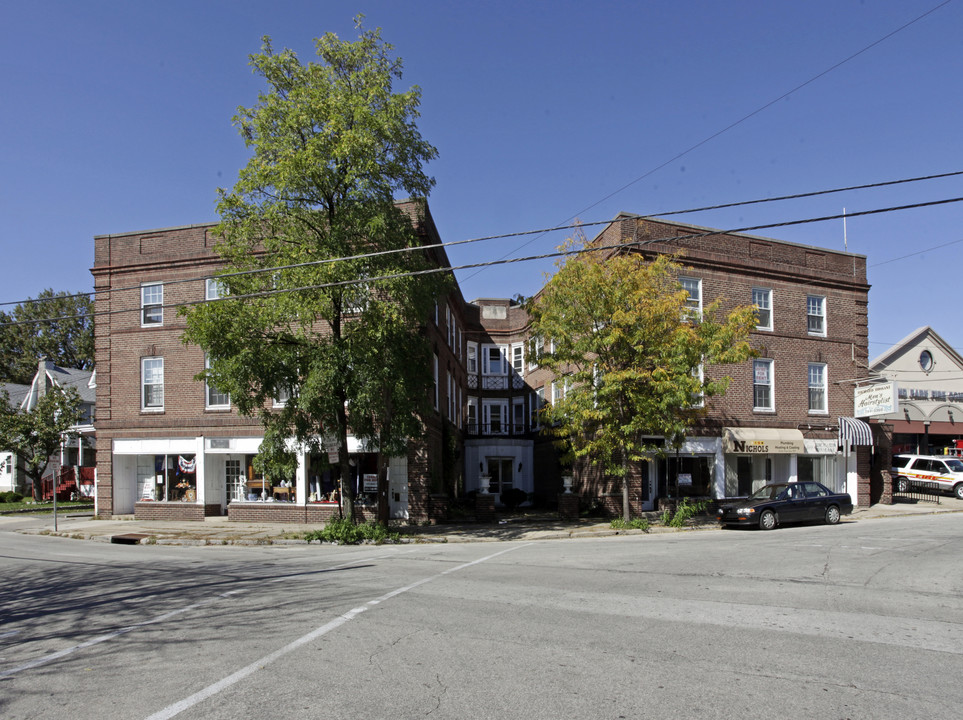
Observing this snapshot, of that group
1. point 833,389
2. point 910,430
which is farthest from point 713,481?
point 910,430

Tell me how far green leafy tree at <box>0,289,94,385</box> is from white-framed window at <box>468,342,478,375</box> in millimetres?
35185

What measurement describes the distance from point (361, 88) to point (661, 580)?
45.7ft

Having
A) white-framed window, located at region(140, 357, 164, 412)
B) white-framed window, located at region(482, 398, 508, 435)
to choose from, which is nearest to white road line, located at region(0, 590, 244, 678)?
white-framed window, located at region(140, 357, 164, 412)

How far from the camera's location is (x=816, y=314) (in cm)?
3016

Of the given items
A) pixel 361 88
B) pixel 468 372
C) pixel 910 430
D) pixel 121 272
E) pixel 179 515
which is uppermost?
pixel 361 88

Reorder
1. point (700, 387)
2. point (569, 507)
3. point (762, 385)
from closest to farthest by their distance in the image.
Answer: point (700, 387) → point (569, 507) → point (762, 385)

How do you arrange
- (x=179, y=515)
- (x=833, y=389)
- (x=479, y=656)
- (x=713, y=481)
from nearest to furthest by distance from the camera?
1. (x=479, y=656)
2. (x=179, y=515)
3. (x=713, y=481)
4. (x=833, y=389)

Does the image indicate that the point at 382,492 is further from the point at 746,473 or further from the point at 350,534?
the point at 746,473

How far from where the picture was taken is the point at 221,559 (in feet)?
50.3

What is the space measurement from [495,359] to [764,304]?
16.6m

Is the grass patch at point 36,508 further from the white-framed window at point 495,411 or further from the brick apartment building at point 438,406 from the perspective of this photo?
the white-framed window at point 495,411

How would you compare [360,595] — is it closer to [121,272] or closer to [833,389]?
[121,272]

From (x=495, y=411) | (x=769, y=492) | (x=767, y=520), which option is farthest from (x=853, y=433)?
(x=495, y=411)

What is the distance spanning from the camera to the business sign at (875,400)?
90.0ft
